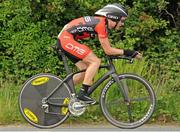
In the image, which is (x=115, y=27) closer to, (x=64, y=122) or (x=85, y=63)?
(x=85, y=63)

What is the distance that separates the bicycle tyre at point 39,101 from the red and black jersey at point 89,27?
2.37 feet

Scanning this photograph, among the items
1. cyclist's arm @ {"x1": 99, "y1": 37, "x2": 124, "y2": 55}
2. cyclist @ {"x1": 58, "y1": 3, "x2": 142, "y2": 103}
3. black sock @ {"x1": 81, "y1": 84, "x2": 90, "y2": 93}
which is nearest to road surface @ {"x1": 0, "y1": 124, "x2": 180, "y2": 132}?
cyclist @ {"x1": 58, "y1": 3, "x2": 142, "y2": 103}

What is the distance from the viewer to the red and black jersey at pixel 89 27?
7332mm

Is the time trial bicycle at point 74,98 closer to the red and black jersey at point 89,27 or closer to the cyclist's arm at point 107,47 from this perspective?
the cyclist's arm at point 107,47

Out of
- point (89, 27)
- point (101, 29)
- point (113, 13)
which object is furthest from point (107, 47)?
point (113, 13)

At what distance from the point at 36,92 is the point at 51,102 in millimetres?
261

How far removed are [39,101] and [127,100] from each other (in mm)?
1234

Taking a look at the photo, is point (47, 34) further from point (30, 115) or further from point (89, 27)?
point (89, 27)

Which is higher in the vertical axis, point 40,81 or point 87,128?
point 40,81

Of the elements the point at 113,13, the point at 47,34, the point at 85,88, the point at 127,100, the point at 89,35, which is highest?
the point at 47,34

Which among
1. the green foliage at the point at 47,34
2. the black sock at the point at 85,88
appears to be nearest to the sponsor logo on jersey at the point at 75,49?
the black sock at the point at 85,88

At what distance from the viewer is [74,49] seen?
7418 millimetres

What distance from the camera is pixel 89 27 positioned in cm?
738

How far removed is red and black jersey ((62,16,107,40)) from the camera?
289 inches
